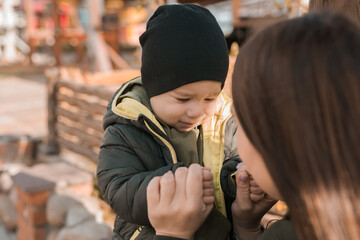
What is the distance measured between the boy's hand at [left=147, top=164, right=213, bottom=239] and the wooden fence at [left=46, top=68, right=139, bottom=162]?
3.81 metres

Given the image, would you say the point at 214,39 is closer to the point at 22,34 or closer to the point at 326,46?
the point at 326,46

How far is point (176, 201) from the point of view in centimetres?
109

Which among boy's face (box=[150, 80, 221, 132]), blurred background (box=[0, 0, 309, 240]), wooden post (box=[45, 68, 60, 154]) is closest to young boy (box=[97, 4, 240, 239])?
boy's face (box=[150, 80, 221, 132])

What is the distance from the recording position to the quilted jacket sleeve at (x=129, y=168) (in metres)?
1.20

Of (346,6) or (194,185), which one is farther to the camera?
(346,6)

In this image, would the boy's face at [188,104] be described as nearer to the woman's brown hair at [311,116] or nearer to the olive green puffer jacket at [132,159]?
the olive green puffer jacket at [132,159]

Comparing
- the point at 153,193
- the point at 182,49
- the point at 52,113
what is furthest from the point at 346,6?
the point at 52,113

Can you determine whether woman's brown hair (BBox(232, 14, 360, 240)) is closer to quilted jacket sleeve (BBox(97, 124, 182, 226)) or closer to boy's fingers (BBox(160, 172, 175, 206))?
boy's fingers (BBox(160, 172, 175, 206))

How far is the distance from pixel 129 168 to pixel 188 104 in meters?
0.28

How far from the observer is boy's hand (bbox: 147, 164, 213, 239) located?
1.08 metres

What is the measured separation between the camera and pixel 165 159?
134 cm

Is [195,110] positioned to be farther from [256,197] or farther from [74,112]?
[74,112]

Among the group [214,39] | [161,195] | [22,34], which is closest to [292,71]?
[161,195]

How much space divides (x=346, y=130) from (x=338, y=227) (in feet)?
0.60
